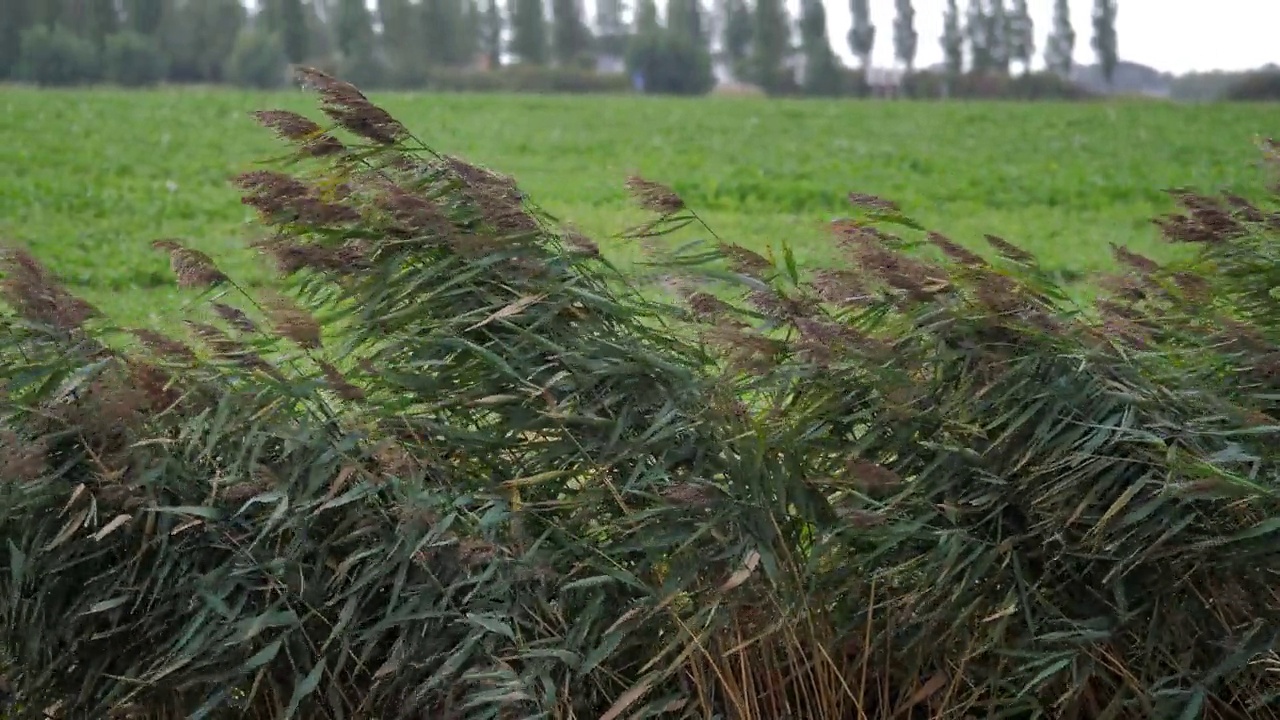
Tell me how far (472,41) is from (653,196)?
195 ft

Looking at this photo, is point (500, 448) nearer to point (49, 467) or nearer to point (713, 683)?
point (713, 683)

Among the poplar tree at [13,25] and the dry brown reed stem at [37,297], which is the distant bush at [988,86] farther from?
the dry brown reed stem at [37,297]

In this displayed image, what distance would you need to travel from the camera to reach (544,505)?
13.7 ft

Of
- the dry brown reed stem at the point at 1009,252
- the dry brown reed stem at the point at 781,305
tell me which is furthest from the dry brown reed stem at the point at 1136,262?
the dry brown reed stem at the point at 781,305

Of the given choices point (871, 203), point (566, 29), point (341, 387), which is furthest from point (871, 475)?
point (566, 29)

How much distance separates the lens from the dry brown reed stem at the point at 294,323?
423 cm

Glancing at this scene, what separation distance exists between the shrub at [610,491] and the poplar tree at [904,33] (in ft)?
148

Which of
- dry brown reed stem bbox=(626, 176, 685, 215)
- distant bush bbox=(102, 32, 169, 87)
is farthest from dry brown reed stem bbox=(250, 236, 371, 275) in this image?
distant bush bbox=(102, 32, 169, 87)

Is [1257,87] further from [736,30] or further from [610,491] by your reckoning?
[610,491]

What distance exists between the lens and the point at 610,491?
13.7 feet

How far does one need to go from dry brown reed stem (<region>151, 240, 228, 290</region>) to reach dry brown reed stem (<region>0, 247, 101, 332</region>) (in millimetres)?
314

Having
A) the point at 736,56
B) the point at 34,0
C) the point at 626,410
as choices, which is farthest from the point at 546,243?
the point at 736,56

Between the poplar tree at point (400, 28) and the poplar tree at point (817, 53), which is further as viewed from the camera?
the poplar tree at point (400, 28)

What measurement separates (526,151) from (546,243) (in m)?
18.7
